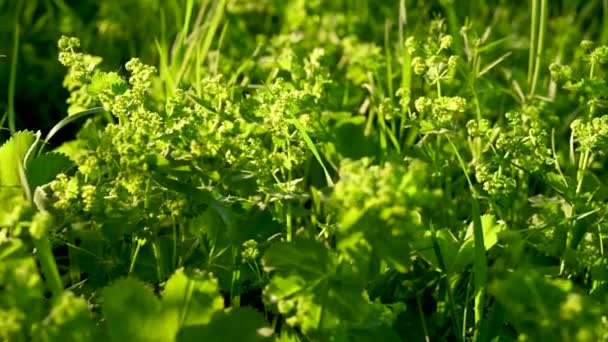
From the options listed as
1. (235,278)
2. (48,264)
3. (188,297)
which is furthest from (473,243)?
(48,264)

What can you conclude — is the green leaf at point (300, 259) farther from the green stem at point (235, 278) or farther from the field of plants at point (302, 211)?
the green stem at point (235, 278)

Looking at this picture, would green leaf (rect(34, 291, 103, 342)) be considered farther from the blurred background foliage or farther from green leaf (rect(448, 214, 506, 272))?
the blurred background foliage

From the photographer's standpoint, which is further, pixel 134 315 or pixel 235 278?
pixel 235 278

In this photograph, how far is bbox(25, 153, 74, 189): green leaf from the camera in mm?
1653

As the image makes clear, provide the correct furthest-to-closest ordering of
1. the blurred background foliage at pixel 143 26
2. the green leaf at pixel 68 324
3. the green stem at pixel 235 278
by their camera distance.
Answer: the blurred background foliage at pixel 143 26 < the green stem at pixel 235 278 < the green leaf at pixel 68 324

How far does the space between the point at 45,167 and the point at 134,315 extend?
46cm

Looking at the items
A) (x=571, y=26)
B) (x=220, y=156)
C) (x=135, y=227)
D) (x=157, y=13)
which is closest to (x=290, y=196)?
(x=220, y=156)

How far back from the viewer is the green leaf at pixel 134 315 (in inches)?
52.0

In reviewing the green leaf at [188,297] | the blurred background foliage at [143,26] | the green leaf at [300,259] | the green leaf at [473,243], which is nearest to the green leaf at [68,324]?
the green leaf at [188,297]

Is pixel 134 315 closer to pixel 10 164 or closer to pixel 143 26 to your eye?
pixel 10 164

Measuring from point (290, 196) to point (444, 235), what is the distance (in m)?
0.28

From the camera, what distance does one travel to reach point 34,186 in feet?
5.36

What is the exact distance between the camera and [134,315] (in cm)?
133

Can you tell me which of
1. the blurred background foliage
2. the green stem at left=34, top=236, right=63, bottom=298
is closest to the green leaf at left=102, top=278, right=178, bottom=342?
the green stem at left=34, top=236, right=63, bottom=298
